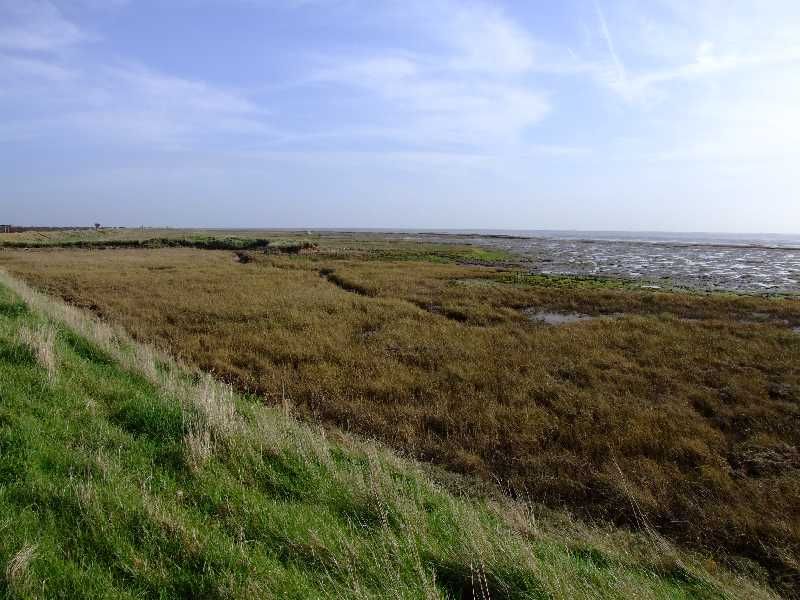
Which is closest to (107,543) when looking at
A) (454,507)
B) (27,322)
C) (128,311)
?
(454,507)

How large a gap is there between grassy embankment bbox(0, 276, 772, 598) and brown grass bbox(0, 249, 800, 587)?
1.42 m

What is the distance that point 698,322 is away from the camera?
20.6m

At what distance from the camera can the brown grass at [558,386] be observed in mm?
7402

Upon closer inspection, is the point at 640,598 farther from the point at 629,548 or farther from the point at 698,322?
the point at 698,322

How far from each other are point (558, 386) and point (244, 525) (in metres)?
9.41

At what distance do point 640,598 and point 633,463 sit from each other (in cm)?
454

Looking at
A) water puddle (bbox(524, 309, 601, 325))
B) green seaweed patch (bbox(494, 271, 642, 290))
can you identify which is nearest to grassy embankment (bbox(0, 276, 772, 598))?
water puddle (bbox(524, 309, 601, 325))

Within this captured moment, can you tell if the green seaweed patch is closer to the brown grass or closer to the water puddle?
the brown grass

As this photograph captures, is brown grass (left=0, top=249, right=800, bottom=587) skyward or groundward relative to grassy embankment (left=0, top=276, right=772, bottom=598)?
groundward

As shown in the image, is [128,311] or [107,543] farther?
[128,311]

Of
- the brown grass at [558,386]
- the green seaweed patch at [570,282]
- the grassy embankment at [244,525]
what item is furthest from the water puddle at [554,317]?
the grassy embankment at [244,525]

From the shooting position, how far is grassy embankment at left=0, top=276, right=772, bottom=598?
147 inches

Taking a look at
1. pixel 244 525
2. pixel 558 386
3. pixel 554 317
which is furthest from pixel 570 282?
pixel 244 525

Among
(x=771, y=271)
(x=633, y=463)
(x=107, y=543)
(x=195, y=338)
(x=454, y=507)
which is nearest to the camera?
(x=107, y=543)
